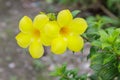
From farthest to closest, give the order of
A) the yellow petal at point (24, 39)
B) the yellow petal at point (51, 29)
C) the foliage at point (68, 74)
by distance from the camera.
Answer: the foliage at point (68, 74), the yellow petal at point (24, 39), the yellow petal at point (51, 29)

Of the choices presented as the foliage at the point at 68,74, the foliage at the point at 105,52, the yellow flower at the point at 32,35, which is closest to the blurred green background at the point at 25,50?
the foliage at the point at 68,74

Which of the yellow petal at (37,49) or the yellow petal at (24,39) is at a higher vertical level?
the yellow petal at (24,39)

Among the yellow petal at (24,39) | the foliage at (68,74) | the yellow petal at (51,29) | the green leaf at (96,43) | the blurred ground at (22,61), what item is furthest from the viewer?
the blurred ground at (22,61)

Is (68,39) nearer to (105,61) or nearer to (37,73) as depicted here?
(105,61)

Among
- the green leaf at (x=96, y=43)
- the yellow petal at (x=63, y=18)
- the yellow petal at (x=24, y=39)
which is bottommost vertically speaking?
the green leaf at (x=96, y=43)

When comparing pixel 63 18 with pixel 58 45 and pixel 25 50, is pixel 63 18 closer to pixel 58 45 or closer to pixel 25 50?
pixel 58 45

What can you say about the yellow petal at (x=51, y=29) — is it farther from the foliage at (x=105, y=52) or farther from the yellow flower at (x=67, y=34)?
the foliage at (x=105, y=52)

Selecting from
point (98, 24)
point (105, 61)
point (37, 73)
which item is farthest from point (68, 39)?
point (37, 73)

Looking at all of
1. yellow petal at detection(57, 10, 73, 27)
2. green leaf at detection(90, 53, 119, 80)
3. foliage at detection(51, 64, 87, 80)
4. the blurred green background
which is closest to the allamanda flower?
yellow petal at detection(57, 10, 73, 27)
